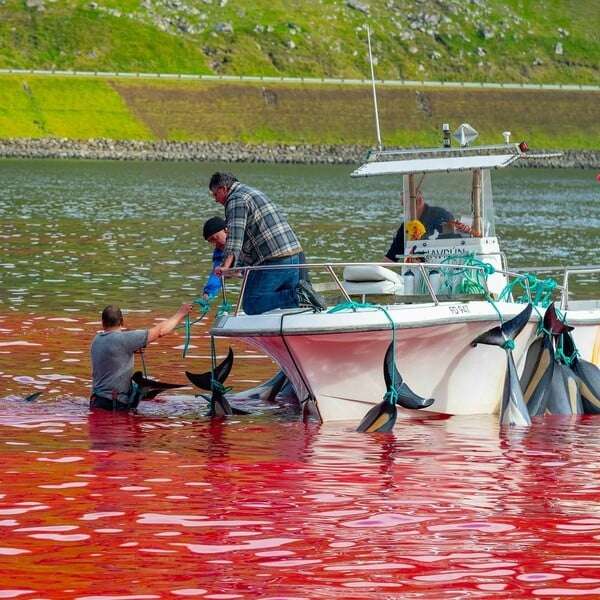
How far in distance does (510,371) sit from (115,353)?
4527 mm

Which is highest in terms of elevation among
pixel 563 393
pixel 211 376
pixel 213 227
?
pixel 213 227

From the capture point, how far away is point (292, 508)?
12.3 m

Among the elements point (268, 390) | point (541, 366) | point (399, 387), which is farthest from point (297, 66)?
point (399, 387)

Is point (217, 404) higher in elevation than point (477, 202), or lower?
lower

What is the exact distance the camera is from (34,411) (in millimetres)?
16891

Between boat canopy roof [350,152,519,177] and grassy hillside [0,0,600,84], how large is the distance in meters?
131

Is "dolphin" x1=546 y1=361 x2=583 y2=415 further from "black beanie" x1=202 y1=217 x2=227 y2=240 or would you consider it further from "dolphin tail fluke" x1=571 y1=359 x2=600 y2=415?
"black beanie" x1=202 y1=217 x2=227 y2=240

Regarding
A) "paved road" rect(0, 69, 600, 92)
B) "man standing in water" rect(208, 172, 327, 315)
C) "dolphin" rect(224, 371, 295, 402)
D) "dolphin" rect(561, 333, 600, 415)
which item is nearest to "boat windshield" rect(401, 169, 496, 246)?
"dolphin" rect(561, 333, 600, 415)

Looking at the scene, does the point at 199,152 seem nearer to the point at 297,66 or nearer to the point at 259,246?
the point at 297,66

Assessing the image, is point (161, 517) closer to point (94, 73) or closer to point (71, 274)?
point (71, 274)

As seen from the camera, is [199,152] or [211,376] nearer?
[211,376]

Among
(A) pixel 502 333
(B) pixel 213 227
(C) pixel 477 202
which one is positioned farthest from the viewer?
(C) pixel 477 202

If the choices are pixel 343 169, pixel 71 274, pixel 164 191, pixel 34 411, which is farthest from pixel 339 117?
pixel 34 411

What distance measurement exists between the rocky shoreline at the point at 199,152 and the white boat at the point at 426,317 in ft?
337
